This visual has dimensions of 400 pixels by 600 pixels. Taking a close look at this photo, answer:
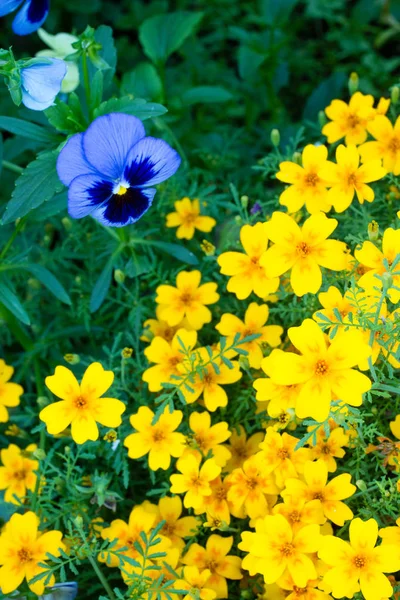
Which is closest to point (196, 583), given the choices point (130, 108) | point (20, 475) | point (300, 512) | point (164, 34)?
point (300, 512)

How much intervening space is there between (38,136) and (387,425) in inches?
31.1

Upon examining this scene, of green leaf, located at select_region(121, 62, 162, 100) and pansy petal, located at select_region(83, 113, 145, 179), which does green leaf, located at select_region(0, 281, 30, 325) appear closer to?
pansy petal, located at select_region(83, 113, 145, 179)

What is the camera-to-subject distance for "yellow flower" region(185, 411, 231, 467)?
1.32 m

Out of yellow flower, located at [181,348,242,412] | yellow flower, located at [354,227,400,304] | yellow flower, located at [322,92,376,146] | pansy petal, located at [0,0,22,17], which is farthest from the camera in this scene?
yellow flower, located at [322,92,376,146]

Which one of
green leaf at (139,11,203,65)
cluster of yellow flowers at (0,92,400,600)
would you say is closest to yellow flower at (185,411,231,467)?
cluster of yellow flowers at (0,92,400,600)

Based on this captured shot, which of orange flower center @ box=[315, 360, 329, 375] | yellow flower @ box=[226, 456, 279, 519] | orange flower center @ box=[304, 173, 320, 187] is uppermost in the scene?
orange flower center @ box=[304, 173, 320, 187]

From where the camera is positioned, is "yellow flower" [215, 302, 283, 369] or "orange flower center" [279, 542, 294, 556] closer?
"orange flower center" [279, 542, 294, 556]

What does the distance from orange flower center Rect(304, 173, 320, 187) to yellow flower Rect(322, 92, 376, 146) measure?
0.55ft

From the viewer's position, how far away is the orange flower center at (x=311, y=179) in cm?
139

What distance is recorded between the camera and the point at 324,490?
1210mm

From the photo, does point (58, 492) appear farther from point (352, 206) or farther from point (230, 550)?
point (352, 206)

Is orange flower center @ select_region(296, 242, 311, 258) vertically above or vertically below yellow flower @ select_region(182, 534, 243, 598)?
above

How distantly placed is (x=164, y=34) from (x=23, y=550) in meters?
1.20

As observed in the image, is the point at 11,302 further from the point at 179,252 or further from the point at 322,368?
the point at 322,368
